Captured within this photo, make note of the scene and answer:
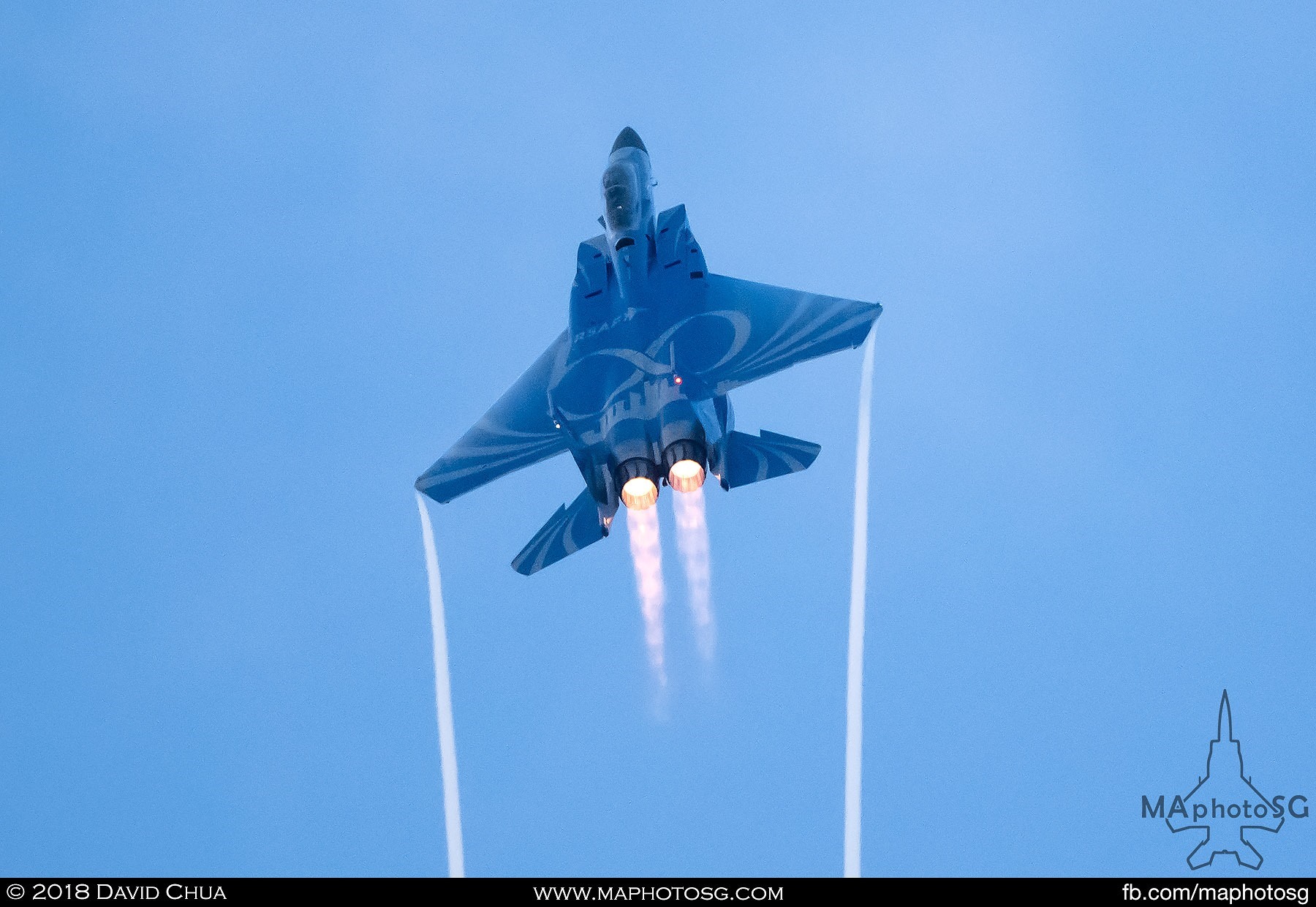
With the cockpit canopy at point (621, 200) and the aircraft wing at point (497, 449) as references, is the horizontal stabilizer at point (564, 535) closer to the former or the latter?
the aircraft wing at point (497, 449)

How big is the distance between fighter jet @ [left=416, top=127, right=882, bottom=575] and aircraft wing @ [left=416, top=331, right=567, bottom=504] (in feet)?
0.12

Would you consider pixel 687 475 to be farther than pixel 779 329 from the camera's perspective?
No

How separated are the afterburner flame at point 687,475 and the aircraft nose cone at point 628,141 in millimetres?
10767

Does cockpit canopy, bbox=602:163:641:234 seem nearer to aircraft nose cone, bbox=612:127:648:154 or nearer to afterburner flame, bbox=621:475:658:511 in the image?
aircraft nose cone, bbox=612:127:648:154

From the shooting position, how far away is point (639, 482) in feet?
96.6

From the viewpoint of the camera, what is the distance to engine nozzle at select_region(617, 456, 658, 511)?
96.5 feet

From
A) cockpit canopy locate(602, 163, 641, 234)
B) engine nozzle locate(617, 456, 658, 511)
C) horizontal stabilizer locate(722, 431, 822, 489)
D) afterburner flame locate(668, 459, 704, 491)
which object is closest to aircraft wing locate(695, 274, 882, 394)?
horizontal stabilizer locate(722, 431, 822, 489)

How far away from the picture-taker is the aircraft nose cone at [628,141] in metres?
37.3

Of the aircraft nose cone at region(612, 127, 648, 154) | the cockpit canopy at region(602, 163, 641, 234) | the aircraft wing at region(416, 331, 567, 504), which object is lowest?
the aircraft wing at region(416, 331, 567, 504)

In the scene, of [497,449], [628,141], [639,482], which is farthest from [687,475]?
[628,141]

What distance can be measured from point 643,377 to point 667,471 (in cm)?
232

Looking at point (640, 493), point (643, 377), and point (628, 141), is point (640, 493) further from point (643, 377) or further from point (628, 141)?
point (628, 141)

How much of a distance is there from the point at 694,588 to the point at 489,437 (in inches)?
218

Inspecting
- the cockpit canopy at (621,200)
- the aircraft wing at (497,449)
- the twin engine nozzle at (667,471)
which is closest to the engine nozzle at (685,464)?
the twin engine nozzle at (667,471)
